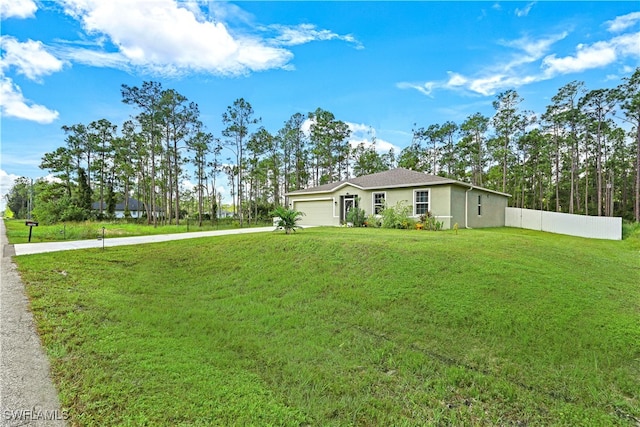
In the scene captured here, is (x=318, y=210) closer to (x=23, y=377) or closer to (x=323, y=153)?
(x=323, y=153)

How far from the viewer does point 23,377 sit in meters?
2.55

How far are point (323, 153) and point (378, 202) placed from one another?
16.8 meters

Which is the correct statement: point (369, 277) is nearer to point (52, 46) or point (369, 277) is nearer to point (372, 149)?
point (52, 46)

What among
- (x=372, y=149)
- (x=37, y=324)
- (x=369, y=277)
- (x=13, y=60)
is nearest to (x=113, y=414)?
(x=37, y=324)

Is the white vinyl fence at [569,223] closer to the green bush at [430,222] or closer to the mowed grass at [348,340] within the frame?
the green bush at [430,222]

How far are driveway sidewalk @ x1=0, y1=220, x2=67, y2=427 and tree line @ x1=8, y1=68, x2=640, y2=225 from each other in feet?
72.6

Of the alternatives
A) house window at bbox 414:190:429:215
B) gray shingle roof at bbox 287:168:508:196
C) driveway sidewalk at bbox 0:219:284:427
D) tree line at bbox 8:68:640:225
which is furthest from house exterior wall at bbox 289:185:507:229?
driveway sidewalk at bbox 0:219:284:427

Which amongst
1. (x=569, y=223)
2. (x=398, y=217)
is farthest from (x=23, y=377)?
(x=569, y=223)

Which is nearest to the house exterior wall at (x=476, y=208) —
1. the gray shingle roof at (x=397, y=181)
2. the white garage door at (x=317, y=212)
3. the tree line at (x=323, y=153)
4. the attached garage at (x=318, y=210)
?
the gray shingle roof at (x=397, y=181)

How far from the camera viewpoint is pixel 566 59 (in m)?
12.9

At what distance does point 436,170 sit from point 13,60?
Answer: 3528 centimetres

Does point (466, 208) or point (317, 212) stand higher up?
point (466, 208)

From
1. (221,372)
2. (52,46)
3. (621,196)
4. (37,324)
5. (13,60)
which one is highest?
(52,46)

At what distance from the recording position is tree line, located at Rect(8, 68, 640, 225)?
2447cm
